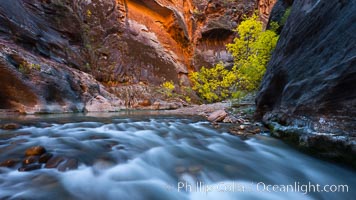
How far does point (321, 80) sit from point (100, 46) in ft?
54.7

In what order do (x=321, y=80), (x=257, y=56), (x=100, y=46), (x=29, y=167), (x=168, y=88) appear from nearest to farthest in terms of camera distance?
1. (x=29, y=167)
2. (x=321, y=80)
3. (x=257, y=56)
4. (x=100, y=46)
5. (x=168, y=88)

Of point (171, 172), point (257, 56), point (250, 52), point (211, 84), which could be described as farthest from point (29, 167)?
point (211, 84)

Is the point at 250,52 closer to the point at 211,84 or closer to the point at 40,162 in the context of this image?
the point at 40,162

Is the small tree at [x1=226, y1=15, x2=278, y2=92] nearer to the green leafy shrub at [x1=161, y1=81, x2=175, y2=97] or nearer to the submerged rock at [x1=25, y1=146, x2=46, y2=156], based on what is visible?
the submerged rock at [x1=25, y1=146, x2=46, y2=156]

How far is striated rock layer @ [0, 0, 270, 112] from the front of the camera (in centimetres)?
774

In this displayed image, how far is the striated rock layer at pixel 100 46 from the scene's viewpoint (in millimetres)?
7742

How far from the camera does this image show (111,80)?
50.8 feet

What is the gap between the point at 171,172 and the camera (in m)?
2.19

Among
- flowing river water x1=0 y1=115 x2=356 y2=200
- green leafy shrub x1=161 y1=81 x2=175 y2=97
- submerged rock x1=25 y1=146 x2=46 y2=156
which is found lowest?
flowing river water x1=0 y1=115 x2=356 y2=200

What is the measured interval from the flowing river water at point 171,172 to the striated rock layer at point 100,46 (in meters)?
5.74

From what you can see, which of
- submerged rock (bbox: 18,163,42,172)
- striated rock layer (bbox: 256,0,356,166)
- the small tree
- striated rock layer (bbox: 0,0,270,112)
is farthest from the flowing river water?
striated rock layer (bbox: 0,0,270,112)

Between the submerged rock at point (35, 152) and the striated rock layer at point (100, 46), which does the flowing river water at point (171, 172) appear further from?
the striated rock layer at point (100, 46)

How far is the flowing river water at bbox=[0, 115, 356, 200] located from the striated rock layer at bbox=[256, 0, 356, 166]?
0.33m

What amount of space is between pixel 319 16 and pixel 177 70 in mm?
18181
